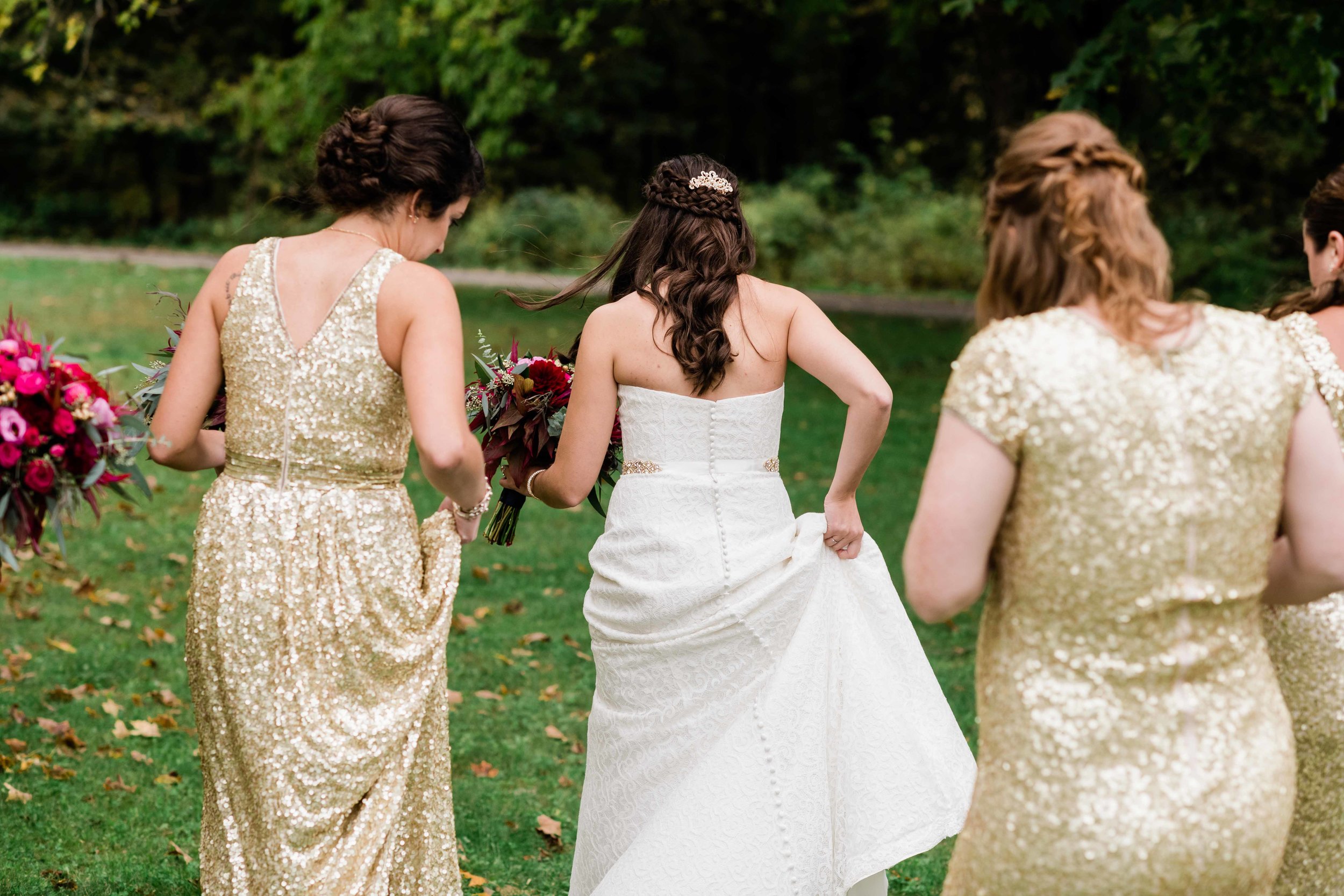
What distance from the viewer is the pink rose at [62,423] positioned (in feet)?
9.18

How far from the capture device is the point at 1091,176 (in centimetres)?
216

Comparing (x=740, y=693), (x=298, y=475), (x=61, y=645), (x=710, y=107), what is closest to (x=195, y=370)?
(x=298, y=475)

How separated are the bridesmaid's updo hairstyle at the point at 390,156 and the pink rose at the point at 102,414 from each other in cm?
73

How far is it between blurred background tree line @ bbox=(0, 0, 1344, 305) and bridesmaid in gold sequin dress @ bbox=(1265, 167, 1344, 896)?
649 cm

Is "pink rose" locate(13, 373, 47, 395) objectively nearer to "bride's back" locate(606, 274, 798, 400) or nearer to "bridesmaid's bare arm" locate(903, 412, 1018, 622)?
"bride's back" locate(606, 274, 798, 400)

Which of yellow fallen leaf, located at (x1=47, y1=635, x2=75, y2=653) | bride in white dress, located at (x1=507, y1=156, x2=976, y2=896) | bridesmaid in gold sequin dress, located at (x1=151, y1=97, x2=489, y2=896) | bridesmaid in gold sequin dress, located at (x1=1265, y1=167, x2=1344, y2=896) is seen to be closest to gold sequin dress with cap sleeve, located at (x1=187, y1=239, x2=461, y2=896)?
bridesmaid in gold sequin dress, located at (x1=151, y1=97, x2=489, y2=896)

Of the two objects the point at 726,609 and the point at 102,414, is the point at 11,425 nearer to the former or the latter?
the point at 102,414

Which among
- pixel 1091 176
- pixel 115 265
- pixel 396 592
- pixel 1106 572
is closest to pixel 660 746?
pixel 396 592

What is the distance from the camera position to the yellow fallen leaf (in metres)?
6.87

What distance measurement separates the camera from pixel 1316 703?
2977 millimetres

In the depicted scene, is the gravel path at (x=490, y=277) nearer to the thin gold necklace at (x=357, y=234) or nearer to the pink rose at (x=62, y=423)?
the thin gold necklace at (x=357, y=234)

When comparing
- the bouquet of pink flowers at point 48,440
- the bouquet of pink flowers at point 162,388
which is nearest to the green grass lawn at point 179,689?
the bouquet of pink flowers at point 162,388

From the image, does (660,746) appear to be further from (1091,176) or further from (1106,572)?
(1091,176)

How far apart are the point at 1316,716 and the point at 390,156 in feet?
7.99
